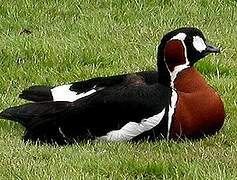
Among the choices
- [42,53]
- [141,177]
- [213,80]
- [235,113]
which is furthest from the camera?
[42,53]

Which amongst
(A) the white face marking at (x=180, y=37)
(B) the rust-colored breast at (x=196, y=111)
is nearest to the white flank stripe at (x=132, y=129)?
(B) the rust-colored breast at (x=196, y=111)

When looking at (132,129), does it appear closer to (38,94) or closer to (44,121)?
(44,121)

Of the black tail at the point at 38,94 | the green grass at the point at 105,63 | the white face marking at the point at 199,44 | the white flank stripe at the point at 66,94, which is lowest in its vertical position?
the green grass at the point at 105,63

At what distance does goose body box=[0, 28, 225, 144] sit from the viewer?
18.6ft

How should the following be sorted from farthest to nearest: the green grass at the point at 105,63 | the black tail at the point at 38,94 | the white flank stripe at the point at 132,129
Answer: the black tail at the point at 38,94
the white flank stripe at the point at 132,129
the green grass at the point at 105,63

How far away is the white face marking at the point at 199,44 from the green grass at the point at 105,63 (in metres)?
0.58

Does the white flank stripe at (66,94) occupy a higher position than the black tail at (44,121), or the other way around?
the white flank stripe at (66,94)

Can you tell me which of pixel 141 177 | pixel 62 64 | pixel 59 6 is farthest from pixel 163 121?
pixel 59 6

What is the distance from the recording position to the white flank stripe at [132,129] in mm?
5629

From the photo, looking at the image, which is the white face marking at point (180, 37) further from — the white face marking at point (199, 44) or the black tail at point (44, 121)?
the black tail at point (44, 121)

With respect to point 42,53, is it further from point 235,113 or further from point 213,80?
point 235,113

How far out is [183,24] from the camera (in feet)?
28.5

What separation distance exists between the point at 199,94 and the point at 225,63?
5.69 ft

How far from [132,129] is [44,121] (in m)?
0.59
